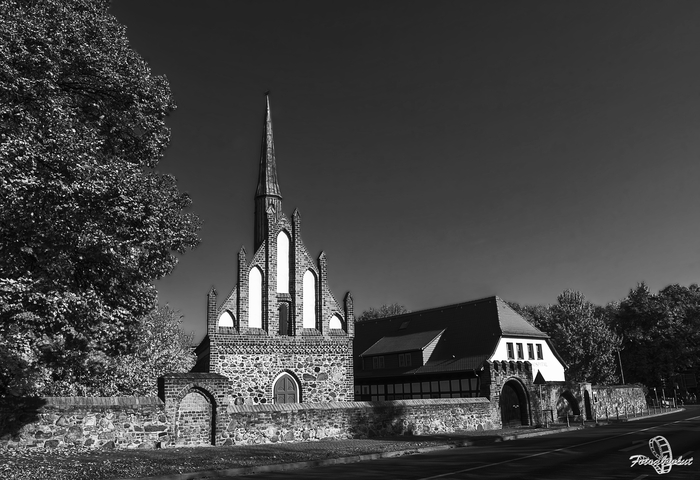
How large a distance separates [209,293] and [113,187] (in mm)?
13579

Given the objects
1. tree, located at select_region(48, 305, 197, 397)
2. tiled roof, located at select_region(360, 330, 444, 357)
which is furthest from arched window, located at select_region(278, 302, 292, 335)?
tiled roof, located at select_region(360, 330, 444, 357)

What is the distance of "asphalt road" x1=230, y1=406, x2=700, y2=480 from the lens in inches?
489

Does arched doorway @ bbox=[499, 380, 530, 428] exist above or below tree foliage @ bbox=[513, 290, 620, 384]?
below

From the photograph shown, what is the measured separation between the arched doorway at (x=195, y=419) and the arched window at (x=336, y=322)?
10.2m

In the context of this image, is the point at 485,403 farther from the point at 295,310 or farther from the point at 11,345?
the point at 11,345

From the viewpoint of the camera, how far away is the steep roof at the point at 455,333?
124 ft

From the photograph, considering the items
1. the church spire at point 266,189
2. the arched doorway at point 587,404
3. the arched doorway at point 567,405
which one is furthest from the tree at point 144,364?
the arched doorway at point 587,404

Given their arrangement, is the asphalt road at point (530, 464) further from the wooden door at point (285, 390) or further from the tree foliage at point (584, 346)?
the tree foliage at point (584, 346)

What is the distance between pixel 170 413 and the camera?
59.7ft

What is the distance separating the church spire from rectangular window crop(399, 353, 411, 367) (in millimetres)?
16235

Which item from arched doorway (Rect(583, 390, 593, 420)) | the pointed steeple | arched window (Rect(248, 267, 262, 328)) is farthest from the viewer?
arched doorway (Rect(583, 390, 593, 420))

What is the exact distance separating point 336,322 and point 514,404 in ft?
36.0

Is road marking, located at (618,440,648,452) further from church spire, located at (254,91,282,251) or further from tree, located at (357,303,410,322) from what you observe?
tree, located at (357,303,410,322)

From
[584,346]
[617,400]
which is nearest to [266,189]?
[617,400]
